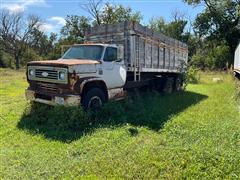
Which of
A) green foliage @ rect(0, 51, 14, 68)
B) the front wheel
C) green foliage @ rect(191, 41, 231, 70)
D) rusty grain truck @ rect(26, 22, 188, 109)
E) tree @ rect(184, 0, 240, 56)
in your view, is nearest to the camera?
rusty grain truck @ rect(26, 22, 188, 109)

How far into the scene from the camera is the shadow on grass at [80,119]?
23.2 feet

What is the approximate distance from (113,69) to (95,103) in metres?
1.39

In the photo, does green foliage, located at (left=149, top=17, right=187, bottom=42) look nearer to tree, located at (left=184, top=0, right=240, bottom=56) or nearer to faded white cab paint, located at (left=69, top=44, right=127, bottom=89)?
tree, located at (left=184, top=0, right=240, bottom=56)

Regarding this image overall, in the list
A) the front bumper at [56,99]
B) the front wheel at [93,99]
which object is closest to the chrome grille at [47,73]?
the front bumper at [56,99]

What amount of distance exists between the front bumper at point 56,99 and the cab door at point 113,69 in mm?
1447

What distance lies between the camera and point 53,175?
15.6 ft

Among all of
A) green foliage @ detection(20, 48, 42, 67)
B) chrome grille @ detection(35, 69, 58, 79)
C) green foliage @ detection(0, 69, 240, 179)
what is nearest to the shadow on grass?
green foliage @ detection(0, 69, 240, 179)

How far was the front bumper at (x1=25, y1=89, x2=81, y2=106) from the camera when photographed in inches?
295

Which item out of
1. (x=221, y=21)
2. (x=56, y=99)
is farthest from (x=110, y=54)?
(x=221, y=21)

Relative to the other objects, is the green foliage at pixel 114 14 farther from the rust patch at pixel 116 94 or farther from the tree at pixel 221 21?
the rust patch at pixel 116 94

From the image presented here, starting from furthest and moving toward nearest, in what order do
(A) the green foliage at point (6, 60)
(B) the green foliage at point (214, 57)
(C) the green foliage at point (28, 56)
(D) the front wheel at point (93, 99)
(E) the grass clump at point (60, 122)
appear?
(C) the green foliage at point (28, 56) → (A) the green foliage at point (6, 60) → (B) the green foliage at point (214, 57) → (D) the front wheel at point (93, 99) → (E) the grass clump at point (60, 122)

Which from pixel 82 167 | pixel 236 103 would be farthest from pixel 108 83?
pixel 236 103

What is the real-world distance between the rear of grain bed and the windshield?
40.2 inches

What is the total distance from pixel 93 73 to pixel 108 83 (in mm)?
825
